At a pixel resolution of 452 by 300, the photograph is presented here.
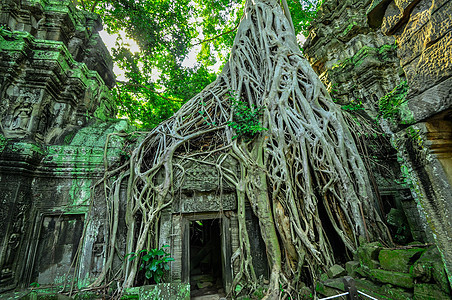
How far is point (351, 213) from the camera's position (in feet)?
8.59

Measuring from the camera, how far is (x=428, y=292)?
5.00 ft

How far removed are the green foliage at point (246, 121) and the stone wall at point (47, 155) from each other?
6.26 ft

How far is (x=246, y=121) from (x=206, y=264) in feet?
12.2

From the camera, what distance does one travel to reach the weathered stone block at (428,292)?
4.78ft

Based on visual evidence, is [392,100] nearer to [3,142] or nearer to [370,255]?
[370,255]

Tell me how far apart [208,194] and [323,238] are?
163cm

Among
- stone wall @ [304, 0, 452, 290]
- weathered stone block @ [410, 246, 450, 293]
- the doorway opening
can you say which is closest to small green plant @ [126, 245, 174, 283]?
the doorway opening

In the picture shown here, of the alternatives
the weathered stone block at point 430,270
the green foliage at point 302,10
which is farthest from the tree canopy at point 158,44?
the weathered stone block at point 430,270

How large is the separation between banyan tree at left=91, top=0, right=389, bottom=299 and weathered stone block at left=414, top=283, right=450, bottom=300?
88cm

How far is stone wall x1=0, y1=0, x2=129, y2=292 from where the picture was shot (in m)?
2.62

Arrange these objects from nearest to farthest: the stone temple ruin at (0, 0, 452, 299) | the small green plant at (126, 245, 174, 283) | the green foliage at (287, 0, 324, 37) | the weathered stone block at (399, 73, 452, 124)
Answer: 1. the weathered stone block at (399, 73, 452, 124)
2. the stone temple ruin at (0, 0, 452, 299)
3. the small green plant at (126, 245, 174, 283)
4. the green foliage at (287, 0, 324, 37)

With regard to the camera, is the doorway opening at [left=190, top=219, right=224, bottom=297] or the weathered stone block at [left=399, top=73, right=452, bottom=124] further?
the doorway opening at [left=190, top=219, right=224, bottom=297]

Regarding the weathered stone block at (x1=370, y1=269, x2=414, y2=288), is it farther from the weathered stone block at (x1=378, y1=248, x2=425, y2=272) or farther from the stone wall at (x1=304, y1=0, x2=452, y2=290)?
the stone wall at (x1=304, y1=0, x2=452, y2=290)

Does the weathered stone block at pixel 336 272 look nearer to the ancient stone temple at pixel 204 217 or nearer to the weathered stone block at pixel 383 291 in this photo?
the weathered stone block at pixel 383 291
